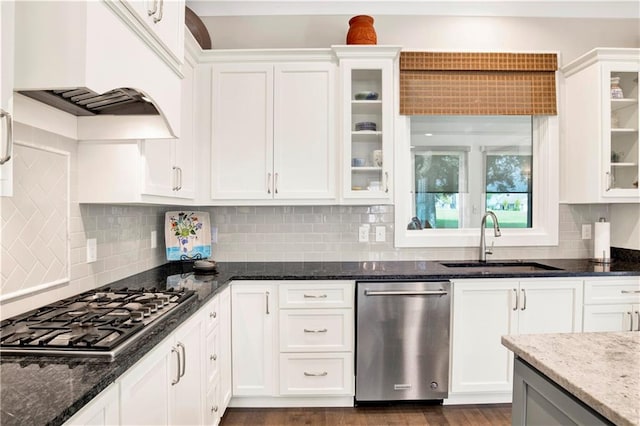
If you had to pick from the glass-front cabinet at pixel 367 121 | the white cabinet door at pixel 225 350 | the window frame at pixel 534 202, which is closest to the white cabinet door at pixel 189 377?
the white cabinet door at pixel 225 350

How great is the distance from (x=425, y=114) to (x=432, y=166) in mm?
428

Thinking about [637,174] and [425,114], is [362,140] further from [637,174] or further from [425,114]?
[637,174]

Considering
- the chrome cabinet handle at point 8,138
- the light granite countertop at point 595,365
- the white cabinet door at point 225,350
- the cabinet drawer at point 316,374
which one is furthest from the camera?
the cabinet drawer at point 316,374

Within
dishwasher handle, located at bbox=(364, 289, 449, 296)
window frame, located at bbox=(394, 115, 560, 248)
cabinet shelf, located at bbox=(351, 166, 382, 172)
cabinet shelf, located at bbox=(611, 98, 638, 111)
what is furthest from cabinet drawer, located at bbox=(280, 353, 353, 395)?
cabinet shelf, located at bbox=(611, 98, 638, 111)

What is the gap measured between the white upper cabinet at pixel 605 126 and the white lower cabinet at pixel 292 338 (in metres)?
1.98

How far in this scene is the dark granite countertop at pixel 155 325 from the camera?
0.84m

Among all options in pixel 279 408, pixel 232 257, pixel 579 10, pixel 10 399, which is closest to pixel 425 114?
pixel 579 10

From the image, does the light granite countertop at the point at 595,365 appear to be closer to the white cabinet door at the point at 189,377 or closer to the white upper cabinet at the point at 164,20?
the white cabinet door at the point at 189,377

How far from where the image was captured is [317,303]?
246 cm

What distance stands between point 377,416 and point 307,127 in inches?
78.9

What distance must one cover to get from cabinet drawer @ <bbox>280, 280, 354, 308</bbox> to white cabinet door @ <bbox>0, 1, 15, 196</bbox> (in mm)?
1689

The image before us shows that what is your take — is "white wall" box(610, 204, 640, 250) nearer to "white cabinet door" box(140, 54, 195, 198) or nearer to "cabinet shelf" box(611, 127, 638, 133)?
"cabinet shelf" box(611, 127, 638, 133)

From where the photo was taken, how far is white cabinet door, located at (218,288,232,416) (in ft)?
7.36

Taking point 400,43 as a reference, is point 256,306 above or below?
below
